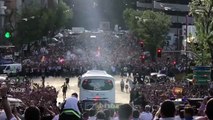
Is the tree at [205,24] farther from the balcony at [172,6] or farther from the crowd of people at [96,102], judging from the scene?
the balcony at [172,6]

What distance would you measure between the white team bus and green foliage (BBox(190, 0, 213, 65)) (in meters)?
17.1

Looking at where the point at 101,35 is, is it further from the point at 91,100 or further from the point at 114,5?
the point at 91,100

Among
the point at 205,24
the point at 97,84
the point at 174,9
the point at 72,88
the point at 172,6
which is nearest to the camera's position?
the point at 97,84

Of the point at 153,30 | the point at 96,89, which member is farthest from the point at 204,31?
the point at 153,30

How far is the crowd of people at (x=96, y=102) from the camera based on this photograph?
1088 cm

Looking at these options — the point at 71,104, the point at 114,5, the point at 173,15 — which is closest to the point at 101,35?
the point at 173,15

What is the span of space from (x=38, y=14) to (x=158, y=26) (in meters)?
16.6

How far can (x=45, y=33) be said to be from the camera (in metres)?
91.2

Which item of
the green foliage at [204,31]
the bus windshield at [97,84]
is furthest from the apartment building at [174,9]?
the bus windshield at [97,84]

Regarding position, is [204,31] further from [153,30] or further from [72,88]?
[153,30]

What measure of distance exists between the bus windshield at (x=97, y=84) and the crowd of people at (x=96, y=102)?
1.34 m

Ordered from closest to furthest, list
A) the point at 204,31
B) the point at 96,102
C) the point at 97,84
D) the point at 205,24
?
the point at 96,102, the point at 97,84, the point at 204,31, the point at 205,24

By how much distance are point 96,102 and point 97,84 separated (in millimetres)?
1621

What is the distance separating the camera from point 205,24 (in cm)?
4666
